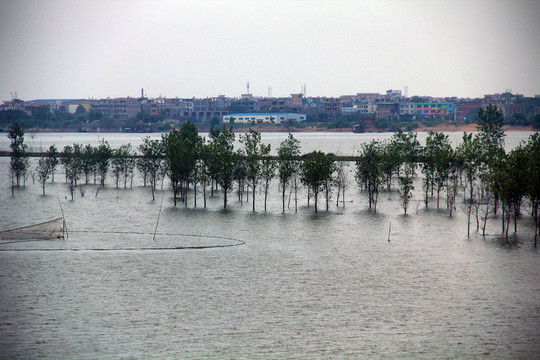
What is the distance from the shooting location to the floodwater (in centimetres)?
3183

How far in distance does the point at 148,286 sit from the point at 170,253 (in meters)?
10.1

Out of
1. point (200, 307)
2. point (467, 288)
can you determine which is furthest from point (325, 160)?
point (200, 307)

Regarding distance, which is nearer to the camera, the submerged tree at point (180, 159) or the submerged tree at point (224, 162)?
the submerged tree at point (224, 162)

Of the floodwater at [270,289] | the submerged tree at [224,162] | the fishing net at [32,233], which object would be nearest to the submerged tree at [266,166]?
the submerged tree at [224,162]

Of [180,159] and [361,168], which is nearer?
[180,159]

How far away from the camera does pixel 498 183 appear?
5622 cm

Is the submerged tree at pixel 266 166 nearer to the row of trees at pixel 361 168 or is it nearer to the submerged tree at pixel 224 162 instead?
A: the row of trees at pixel 361 168

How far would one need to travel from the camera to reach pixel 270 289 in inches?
1636

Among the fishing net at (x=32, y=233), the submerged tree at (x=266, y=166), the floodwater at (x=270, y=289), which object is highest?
the submerged tree at (x=266, y=166)

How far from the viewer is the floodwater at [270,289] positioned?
1253 inches

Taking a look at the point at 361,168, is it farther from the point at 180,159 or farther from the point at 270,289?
the point at 270,289

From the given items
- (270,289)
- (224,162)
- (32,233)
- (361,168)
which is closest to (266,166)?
(224,162)

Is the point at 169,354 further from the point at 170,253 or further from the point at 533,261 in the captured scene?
the point at 533,261

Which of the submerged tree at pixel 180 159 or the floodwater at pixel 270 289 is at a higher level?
the submerged tree at pixel 180 159
